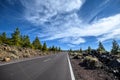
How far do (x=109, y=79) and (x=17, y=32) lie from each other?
5286 centimetres

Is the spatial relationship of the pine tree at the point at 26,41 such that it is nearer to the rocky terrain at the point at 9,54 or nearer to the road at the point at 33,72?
the rocky terrain at the point at 9,54

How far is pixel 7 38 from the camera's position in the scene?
58.1 m

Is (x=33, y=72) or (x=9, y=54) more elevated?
(x=9, y=54)

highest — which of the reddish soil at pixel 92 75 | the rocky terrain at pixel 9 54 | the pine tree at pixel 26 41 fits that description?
the pine tree at pixel 26 41

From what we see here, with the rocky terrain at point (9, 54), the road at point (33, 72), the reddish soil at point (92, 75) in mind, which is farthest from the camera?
the rocky terrain at point (9, 54)

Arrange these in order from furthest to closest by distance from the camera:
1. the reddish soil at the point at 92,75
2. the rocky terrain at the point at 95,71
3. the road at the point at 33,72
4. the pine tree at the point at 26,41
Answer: the pine tree at the point at 26,41 < the rocky terrain at the point at 95,71 < the reddish soil at the point at 92,75 < the road at the point at 33,72

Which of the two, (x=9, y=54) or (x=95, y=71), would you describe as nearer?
(x=95, y=71)

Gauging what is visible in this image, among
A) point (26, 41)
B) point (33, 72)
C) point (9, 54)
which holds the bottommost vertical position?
point (33, 72)

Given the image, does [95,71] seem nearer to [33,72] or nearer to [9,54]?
[33,72]

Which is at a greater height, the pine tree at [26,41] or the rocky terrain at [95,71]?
the pine tree at [26,41]

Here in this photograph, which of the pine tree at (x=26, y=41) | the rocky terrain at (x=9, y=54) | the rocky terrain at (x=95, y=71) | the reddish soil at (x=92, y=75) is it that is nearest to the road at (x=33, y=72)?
the reddish soil at (x=92, y=75)

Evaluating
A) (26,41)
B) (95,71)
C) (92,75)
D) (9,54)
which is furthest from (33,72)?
(26,41)

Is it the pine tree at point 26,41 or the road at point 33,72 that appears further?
the pine tree at point 26,41

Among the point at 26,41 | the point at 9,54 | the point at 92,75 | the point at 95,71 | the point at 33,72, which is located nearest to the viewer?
the point at 33,72
